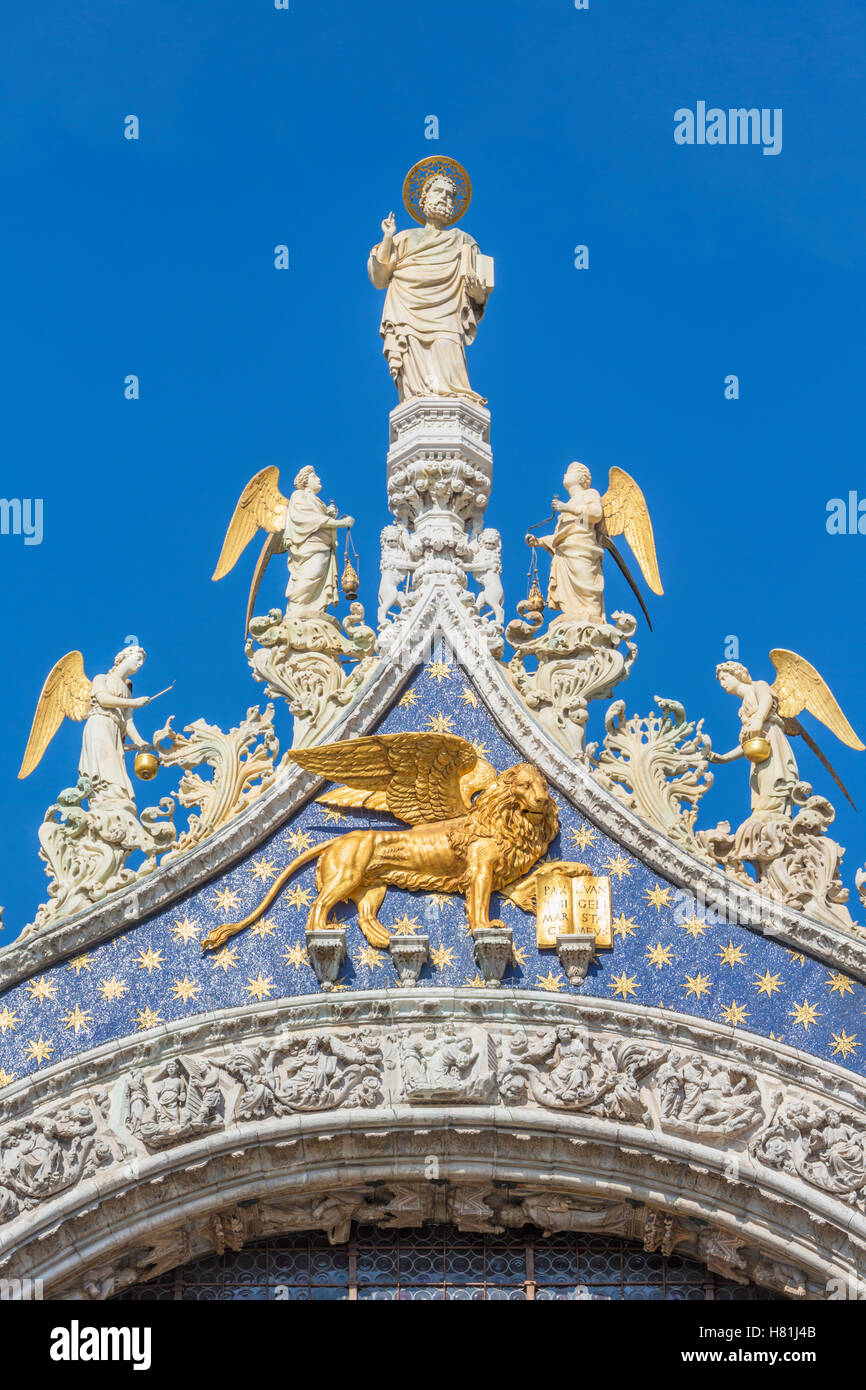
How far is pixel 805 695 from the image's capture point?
1945 cm

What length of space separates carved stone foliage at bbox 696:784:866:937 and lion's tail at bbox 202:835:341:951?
8.85 ft

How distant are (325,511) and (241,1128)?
5236mm

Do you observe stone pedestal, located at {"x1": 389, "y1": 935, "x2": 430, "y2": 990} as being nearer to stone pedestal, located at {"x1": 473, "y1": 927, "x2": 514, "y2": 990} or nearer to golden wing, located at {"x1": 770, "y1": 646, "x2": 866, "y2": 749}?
stone pedestal, located at {"x1": 473, "y1": 927, "x2": 514, "y2": 990}

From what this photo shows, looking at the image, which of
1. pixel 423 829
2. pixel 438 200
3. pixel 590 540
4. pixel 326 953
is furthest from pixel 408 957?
pixel 438 200

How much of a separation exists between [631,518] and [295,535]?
8.70 feet

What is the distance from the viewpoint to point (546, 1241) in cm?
1775

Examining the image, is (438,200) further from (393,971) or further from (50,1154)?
(50,1154)

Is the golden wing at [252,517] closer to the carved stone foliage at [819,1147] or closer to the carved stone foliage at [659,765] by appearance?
the carved stone foliage at [659,765]

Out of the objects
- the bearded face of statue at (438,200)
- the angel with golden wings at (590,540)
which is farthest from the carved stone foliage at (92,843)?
the bearded face of statue at (438,200)

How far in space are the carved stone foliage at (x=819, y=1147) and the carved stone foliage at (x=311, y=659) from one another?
4.39 m

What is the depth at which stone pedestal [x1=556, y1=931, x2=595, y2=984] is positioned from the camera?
17.9m

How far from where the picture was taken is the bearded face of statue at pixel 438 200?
2161cm

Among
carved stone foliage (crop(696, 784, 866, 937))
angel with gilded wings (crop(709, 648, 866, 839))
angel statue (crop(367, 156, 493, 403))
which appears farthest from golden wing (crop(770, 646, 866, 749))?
angel statue (crop(367, 156, 493, 403))
